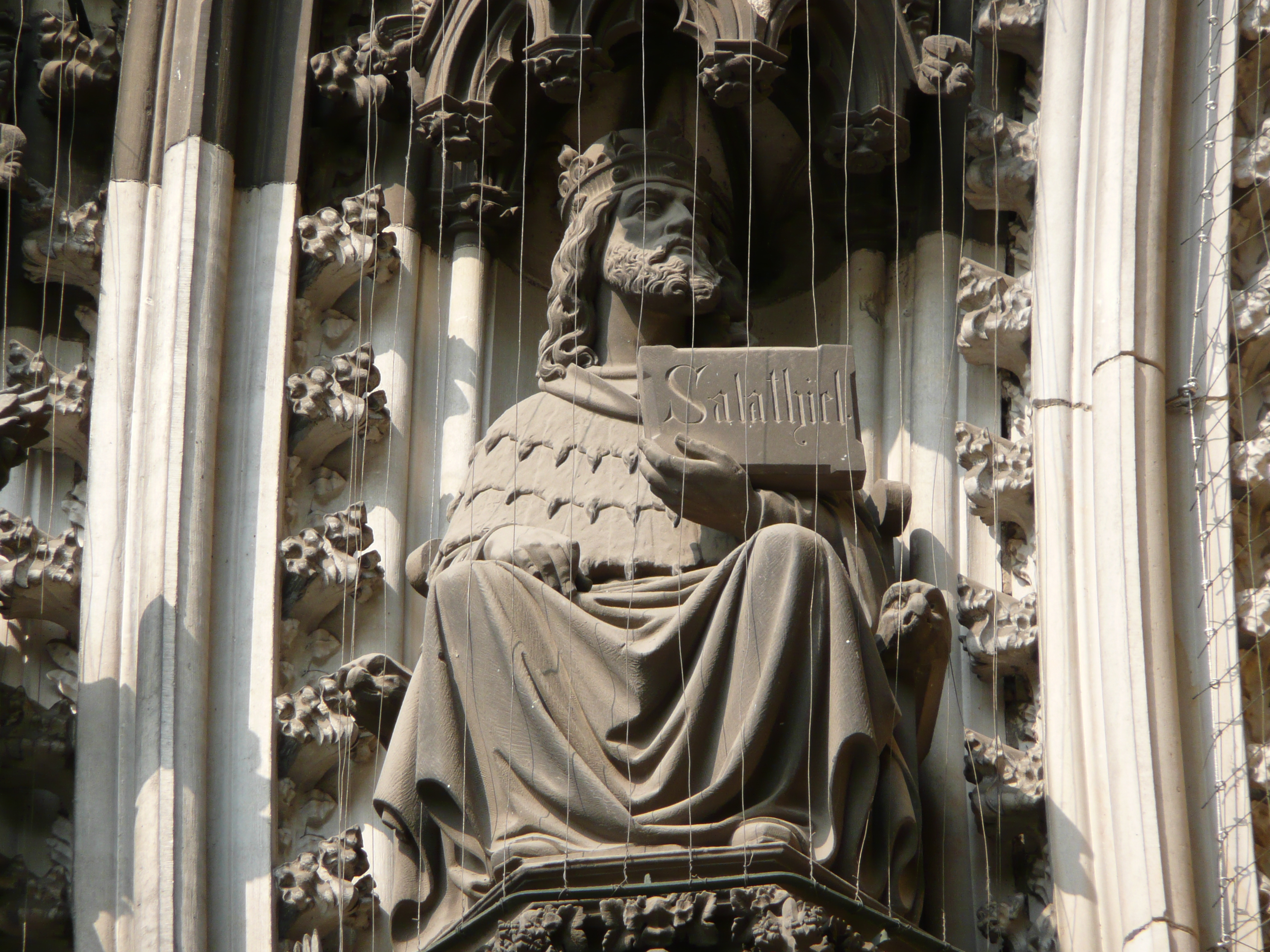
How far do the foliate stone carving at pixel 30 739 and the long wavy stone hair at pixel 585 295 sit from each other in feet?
4.14

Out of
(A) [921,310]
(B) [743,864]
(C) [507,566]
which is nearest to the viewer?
(B) [743,864]

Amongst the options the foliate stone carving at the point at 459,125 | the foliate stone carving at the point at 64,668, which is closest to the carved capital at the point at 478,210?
the foliate stone carving at the point at 459,125

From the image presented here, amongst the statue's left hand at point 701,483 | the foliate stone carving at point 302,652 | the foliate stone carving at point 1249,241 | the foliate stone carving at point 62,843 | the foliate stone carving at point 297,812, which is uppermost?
the foliate stone carving at point 1249,241

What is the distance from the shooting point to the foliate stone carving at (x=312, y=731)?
5641 millimetres

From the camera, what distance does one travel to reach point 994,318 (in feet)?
19.4

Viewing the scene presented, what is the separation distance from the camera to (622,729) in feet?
16.9

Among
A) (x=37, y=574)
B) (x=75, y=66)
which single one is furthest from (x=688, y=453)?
(x=75, y=66)

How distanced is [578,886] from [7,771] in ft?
4.36

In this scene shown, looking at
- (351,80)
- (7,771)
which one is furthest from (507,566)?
(351,80)

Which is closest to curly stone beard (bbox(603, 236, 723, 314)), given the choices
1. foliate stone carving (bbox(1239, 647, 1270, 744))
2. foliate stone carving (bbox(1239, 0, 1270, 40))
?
foliate stone carving (bbox(1239, 0, 1270, 40))

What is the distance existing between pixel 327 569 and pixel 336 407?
1.28ft

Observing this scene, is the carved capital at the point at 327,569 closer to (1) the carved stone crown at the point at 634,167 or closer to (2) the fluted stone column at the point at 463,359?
(2) the fluted stone column at the point at 463,359

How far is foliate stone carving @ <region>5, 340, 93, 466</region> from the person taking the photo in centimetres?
592

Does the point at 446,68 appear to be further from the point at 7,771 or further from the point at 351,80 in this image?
the point at 7,771
